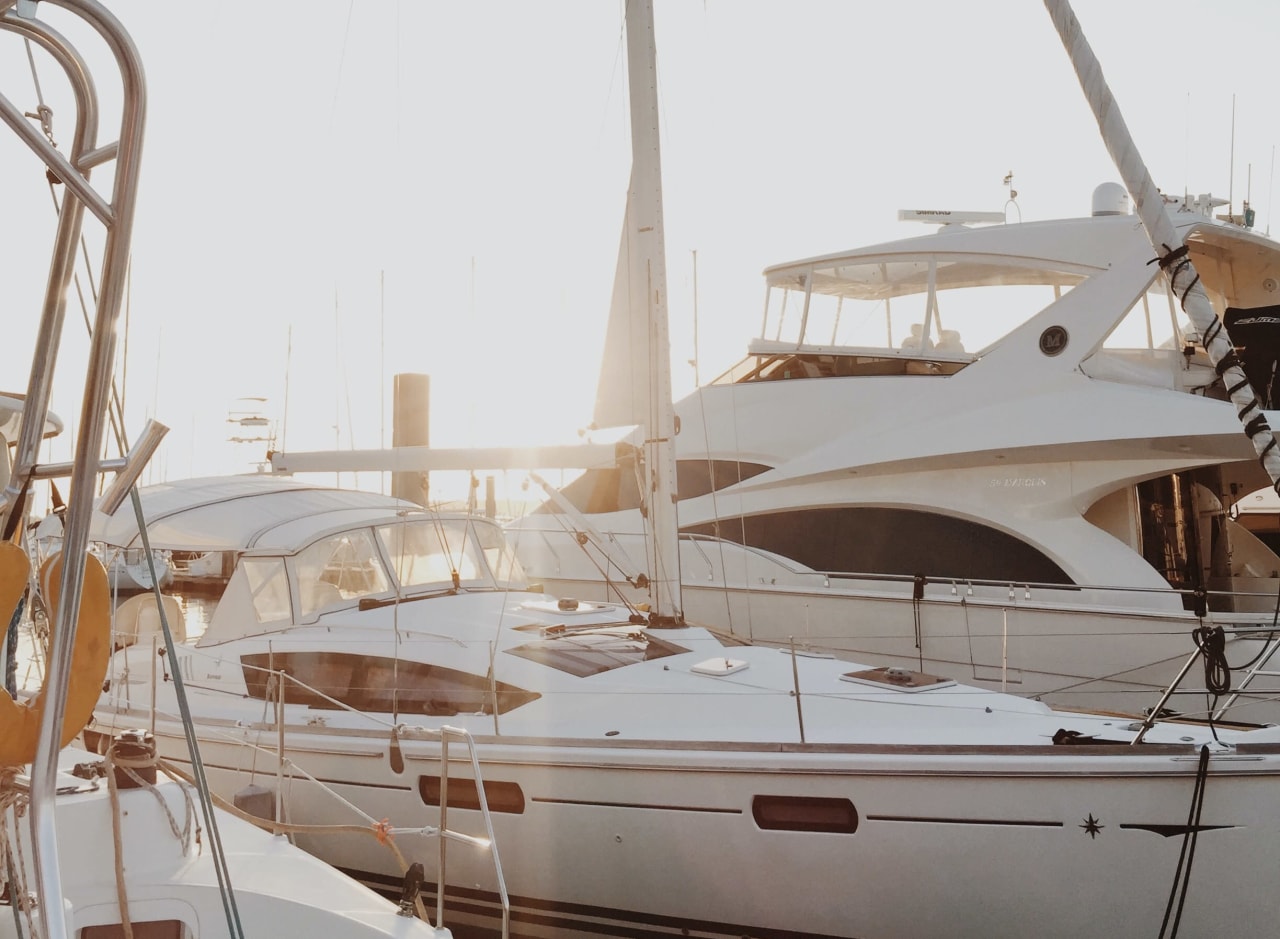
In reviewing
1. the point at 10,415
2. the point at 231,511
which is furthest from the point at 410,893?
the point at 231,511

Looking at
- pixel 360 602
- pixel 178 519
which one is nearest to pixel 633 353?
pixel 360 602

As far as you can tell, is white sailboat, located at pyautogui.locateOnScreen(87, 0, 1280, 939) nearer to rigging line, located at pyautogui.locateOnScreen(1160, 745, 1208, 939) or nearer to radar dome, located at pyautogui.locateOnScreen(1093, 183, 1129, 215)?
rigging line, located at pyautogui.locateOnScreen(1160, 745, 1208, 939)

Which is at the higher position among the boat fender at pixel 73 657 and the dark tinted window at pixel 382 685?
the boat fender at pixel 73 657

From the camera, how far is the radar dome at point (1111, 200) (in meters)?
9.09

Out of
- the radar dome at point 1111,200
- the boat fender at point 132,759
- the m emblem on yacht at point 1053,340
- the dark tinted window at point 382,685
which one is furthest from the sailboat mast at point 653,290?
the radar dome at point 1111,200

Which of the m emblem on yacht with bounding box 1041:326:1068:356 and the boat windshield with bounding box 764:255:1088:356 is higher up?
the boat windshield with bounding box 764:255:1088:356

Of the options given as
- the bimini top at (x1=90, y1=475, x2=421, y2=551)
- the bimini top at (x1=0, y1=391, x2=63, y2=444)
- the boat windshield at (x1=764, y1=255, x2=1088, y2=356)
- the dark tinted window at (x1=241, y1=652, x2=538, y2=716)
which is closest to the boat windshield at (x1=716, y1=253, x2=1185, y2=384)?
the boat windshield at (x1=764, y1=255, x2=1088, y2=356)

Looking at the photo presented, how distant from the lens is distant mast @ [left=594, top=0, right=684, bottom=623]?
6340mm

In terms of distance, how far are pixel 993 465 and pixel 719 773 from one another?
205 inches

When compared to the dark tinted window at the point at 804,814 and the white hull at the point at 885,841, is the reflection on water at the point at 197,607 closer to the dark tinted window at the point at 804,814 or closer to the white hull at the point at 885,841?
the white hull at the point at 885,841

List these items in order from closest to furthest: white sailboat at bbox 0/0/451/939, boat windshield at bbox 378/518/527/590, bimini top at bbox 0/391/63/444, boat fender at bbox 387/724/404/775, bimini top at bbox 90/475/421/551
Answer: white sailboat at bbox 0/0/451/939
bimini top at bbox 0/391/63/444
boat fender at bbox 387/724/404/775
bimini top at bbox 90/475/421/551
boat windshield at bbox 378/518/527/590

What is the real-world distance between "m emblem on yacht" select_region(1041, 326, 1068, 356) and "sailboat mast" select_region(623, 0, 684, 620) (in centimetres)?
385

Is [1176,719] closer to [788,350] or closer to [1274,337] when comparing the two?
[1274,337]

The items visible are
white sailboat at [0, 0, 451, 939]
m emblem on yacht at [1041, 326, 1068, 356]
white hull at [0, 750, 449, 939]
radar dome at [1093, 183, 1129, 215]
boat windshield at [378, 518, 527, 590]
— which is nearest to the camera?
white sailboat at [0, 0, 451, 939]
